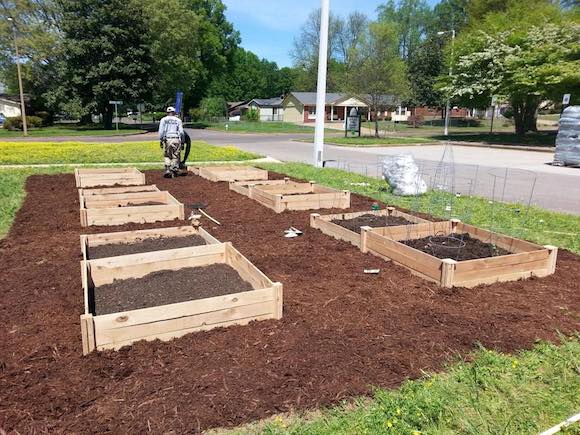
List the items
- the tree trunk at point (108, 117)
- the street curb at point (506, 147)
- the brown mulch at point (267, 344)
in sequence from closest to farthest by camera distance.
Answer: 1. the brown mulch at point (267, 344)
2. the street curb at point (506, 147)
3. the tree trunk at point (108, 117)

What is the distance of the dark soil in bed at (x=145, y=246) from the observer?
18.7 feet

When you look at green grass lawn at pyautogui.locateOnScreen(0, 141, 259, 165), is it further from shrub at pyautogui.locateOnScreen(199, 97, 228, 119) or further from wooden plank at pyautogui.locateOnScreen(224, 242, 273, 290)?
shrub at pyautogui.locateOnScreen(199, 97, 228, 119)

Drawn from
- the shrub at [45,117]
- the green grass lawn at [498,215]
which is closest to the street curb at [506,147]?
the green grass lawn at [498,215]

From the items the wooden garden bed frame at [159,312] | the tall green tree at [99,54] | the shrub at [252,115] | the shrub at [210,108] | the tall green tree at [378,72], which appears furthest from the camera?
the shrub at [252,115]

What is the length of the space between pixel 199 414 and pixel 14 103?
63.4 metres

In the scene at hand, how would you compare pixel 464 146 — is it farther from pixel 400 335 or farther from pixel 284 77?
pixel 284 77

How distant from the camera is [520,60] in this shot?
92.9 feet

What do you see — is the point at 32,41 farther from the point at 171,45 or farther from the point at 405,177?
the point at 405,177

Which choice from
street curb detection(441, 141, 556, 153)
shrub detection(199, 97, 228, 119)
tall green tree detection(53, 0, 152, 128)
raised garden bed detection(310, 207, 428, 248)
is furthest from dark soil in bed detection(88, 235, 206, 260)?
shrub detection(199, 97, 228, 119)

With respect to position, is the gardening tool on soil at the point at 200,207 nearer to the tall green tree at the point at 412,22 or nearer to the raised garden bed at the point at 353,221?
the raised garden bed at the point at 353,221

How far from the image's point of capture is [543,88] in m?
26.9

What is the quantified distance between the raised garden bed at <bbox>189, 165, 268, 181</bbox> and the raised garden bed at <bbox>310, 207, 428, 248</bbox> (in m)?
4.80

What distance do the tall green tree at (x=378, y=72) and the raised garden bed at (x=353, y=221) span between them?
81.2 ft

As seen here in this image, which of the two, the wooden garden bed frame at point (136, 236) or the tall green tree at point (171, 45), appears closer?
the wooden garden bed frame at point (136, 236)
